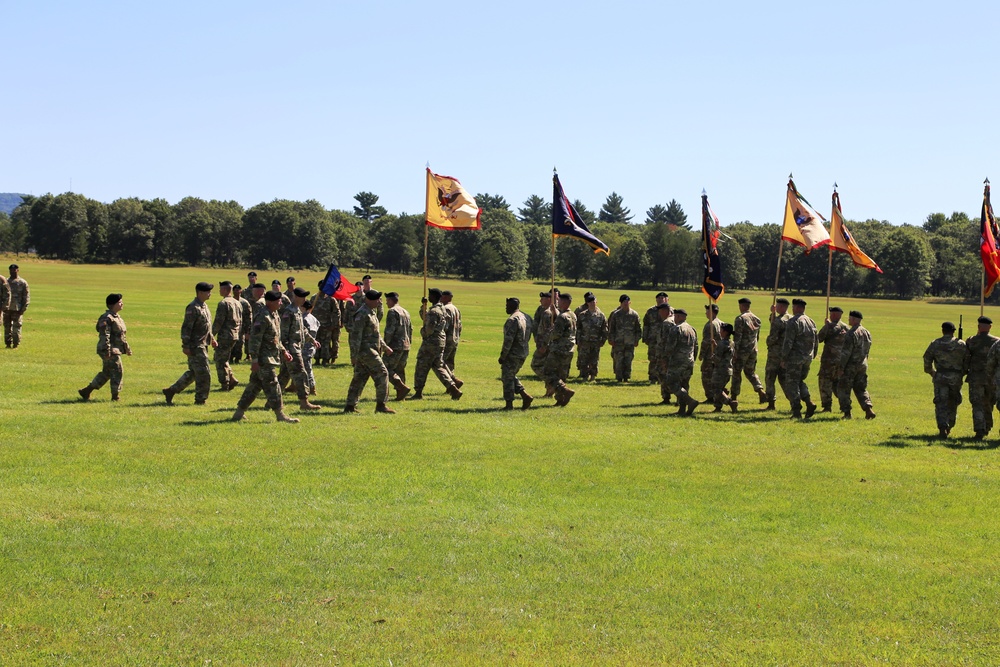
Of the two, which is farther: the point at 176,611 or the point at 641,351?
the point at 641,351

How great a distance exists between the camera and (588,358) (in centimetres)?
2616

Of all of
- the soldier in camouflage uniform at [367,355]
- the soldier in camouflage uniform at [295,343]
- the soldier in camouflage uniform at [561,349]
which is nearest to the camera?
the soldier in camouflage uniform at [295,343]

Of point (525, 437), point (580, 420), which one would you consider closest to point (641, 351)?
point (580, 420)

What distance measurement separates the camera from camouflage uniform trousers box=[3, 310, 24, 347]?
90.5 feet

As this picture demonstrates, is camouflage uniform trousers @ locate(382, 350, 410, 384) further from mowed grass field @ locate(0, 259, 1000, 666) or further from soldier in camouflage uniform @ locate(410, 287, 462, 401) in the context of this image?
mowed grass field @ locate(0, 259, 1000, 666)

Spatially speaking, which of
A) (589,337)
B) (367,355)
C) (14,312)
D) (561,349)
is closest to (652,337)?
(589,337)

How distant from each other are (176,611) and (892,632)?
5.83m

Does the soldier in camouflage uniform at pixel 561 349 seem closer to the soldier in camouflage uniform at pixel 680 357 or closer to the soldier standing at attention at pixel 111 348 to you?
the soldier in camouflage uniform at pixel 680 357

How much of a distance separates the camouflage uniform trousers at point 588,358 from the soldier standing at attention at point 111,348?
1178 centimetres

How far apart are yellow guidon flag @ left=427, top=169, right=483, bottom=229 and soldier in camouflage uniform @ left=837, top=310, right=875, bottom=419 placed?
8544 mm

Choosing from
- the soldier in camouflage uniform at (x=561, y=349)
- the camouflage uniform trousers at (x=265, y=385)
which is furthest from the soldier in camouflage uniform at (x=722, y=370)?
the camouflage uniform trousers at (x=265, y=385)

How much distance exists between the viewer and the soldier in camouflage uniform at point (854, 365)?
19.7 metres

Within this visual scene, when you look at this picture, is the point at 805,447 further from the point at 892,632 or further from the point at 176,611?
the point at 176,611

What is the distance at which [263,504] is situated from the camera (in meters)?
11.5
